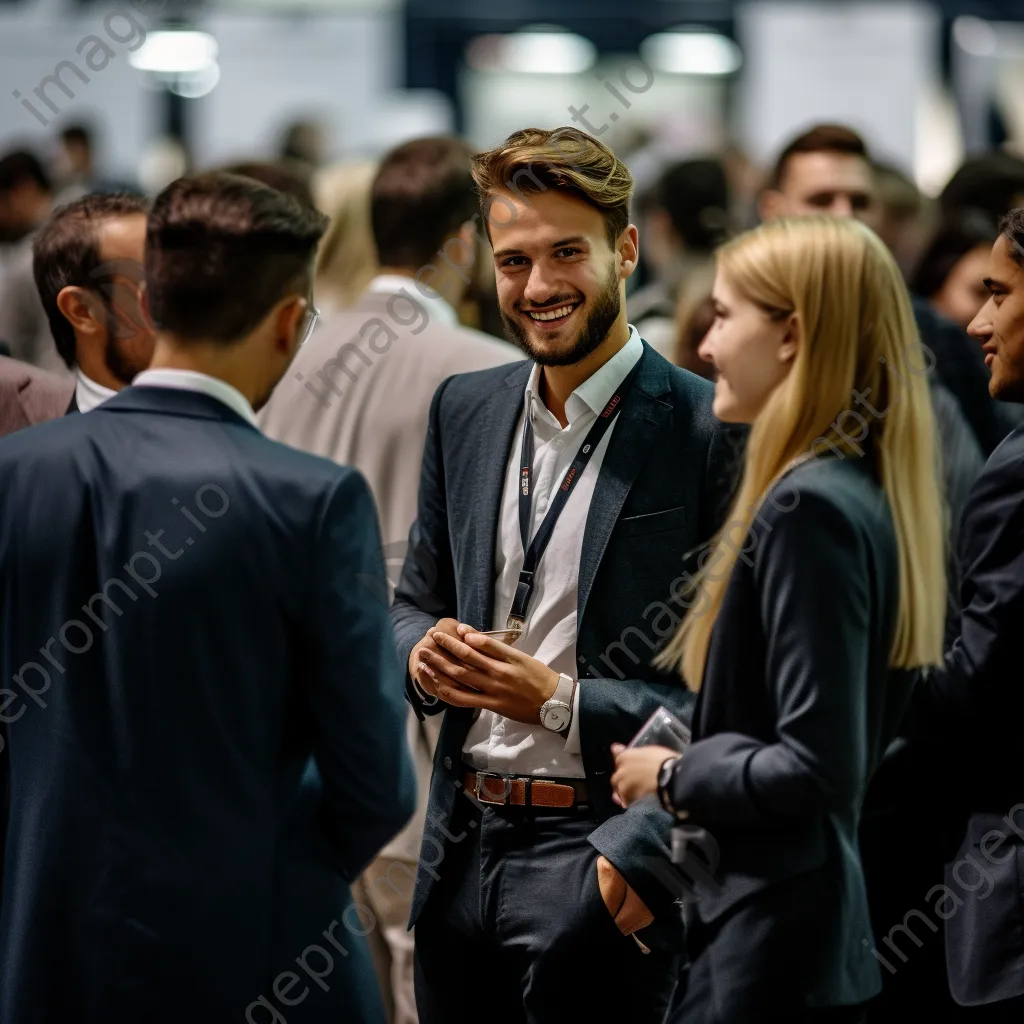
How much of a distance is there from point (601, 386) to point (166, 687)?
2.85 ft

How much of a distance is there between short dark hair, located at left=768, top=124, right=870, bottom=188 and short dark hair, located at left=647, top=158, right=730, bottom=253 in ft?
1.23

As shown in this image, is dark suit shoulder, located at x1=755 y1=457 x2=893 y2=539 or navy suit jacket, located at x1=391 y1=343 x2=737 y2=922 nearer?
dark suit shoulder, located at x1=755 y1=457 x2=893 y2=539

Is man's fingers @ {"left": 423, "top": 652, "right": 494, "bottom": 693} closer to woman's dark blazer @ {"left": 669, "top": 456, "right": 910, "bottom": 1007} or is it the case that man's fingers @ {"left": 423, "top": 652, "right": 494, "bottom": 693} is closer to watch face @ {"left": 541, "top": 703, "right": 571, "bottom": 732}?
watch face @ {"left": 541, "top": 703, "right": 571, "bottom": 732}

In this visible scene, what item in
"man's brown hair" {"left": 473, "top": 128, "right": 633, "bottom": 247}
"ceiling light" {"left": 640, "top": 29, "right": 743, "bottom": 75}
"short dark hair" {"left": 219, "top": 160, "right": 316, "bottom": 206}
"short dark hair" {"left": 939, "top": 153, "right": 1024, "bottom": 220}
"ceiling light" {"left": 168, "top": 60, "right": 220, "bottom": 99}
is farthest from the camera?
"ceiling light" {"left": 640, "top": 29, "right": 743, "bottom": 75}

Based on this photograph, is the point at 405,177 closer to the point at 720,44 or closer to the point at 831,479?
the point at 831,479

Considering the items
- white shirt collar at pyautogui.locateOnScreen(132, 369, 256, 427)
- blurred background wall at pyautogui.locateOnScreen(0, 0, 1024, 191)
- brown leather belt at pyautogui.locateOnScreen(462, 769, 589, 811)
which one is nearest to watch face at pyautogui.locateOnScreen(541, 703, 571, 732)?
brown leather belt at pyautogui.locateOnScreen(462, 769, 589, 811)

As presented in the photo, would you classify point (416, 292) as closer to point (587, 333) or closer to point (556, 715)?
point (587, 333)

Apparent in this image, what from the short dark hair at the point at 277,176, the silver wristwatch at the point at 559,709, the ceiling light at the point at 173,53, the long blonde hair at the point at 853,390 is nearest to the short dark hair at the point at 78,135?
the ceiling light at the point at 173,53

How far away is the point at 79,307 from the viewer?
9.10 feet

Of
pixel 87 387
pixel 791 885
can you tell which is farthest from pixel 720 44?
pixel 791 885

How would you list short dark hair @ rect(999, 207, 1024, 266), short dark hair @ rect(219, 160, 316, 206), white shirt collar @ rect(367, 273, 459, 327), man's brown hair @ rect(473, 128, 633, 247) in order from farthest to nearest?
short dark hair @ rect(219, 160, 316, 206), white shirt collar @ rect(367, 273, 459, 327), short dark hair @ rect(999, 207, 1024, 266), man's brown hair @ rect(473, 128, 633, 247)

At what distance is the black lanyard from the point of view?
7.47 ft

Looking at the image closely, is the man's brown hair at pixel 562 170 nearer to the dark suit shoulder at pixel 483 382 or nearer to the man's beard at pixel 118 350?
the dark suit shoulder at pixel 483 382

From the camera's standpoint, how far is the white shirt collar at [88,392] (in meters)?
2.73
